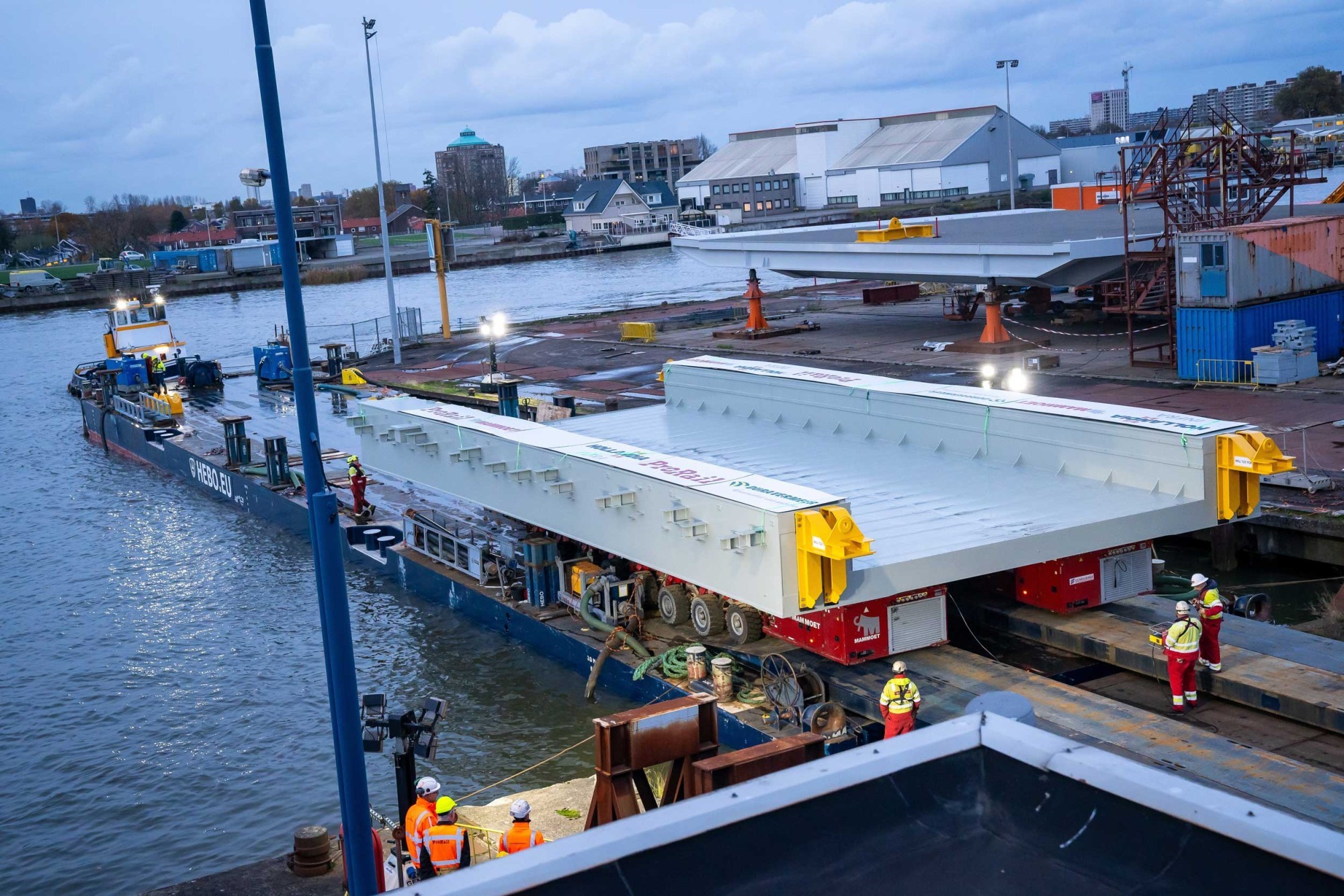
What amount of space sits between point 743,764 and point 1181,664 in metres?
6.55

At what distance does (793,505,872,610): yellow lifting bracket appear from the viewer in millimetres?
13188

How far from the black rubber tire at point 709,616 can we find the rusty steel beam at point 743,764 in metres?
7.02

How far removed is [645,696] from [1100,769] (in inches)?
437

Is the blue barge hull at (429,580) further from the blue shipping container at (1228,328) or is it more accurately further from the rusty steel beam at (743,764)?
the blue shipping container at (1228,328)

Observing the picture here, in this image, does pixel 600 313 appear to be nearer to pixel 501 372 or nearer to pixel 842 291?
pixel 842 291

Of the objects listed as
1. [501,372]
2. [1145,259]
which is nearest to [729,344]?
[501,372]

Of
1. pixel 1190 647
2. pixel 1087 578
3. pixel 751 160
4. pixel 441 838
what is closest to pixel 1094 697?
pixel 1190 647

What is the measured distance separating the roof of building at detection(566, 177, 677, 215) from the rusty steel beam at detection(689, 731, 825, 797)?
157 metres

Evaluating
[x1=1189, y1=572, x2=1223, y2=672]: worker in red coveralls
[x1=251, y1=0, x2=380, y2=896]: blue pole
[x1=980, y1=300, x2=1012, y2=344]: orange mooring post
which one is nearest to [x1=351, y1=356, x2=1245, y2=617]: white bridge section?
[x1=1189, y1=572, x2=1223, y2=672]: worker in red coveralls

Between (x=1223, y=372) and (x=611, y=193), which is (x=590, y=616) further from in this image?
(x=611, y=193)

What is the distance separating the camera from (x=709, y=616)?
17.0 metres

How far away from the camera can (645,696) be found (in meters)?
16.8

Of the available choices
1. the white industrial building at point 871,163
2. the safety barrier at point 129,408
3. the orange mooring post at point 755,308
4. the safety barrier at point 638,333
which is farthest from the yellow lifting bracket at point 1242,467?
the white industrial building at point 871,163

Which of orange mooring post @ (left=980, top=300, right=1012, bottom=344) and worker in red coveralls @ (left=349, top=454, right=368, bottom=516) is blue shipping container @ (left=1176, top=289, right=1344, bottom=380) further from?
worker in red coveralls @ (left=349, top=454, right=368, bottom=516)
